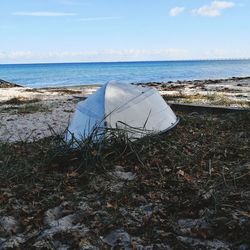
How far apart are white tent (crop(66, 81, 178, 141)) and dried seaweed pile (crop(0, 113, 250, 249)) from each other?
295 millimetres

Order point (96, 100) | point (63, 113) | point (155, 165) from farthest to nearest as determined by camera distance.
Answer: point (63, 113) → point (96, 100) → point (155, 165)

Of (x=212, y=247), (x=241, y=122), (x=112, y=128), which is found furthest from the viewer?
(x=241, y=122)

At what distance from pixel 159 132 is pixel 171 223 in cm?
265

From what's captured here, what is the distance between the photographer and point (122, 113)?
19.7ft

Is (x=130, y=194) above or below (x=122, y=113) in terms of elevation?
below

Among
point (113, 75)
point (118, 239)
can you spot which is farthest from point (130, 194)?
point (113, 75)

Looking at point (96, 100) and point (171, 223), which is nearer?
point (171, 223)

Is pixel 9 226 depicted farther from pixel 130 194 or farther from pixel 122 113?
pixel 122 113

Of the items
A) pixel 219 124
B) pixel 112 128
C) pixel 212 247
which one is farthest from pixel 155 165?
pixel 219 124

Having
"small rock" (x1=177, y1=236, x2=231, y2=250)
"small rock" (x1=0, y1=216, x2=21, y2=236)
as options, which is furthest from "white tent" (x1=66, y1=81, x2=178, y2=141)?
"small rock" (x1=177, y1=236, x2=231, y2=250)

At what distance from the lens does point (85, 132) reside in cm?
595

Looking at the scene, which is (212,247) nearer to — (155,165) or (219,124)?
(155,165)

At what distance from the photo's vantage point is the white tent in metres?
5.86

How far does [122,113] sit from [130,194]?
6.47 ft
